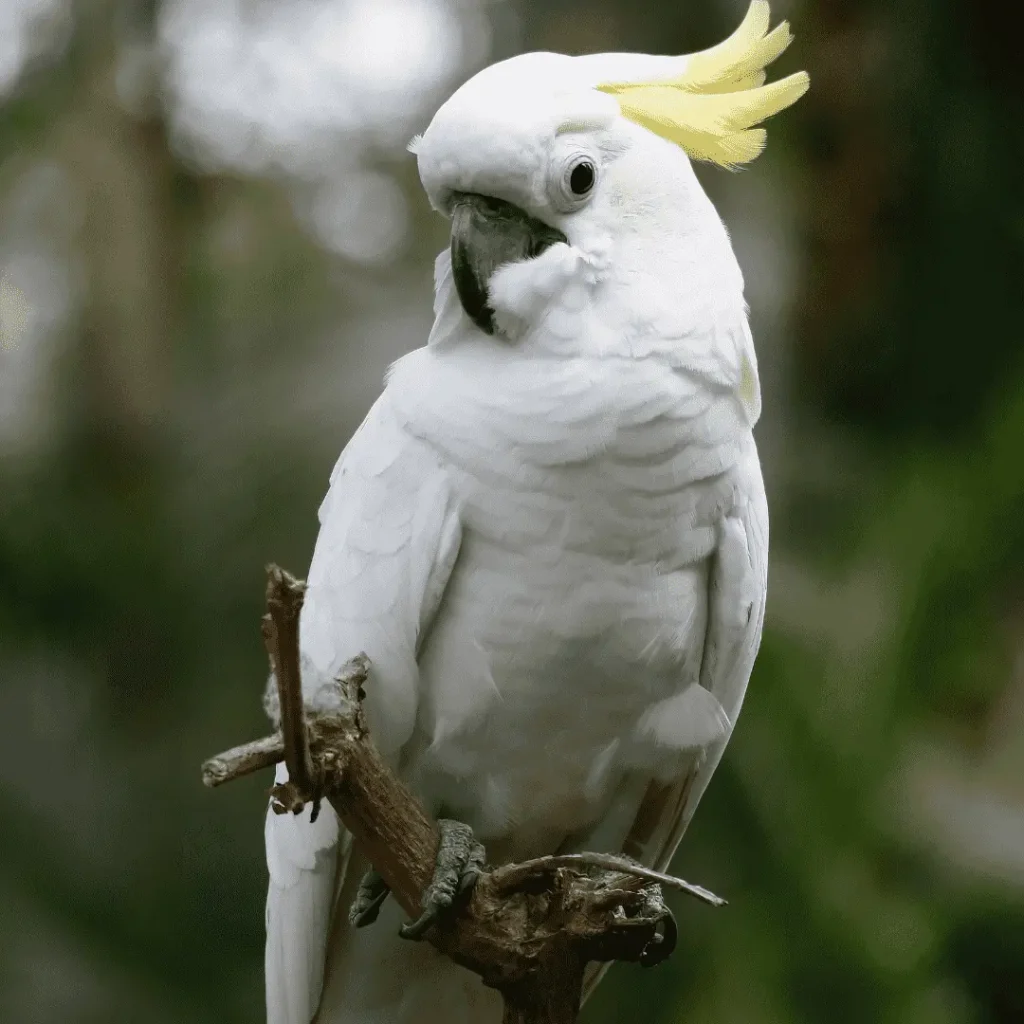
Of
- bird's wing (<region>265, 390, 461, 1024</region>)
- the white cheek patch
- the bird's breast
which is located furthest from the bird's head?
bird's wing (<region>265, 390, 461, 1024</region>)

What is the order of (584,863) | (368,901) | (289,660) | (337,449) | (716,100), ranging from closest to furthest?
1. (289,660)
2. (584,863)
3. (716,100)
4. (368,901)
5. (337,449)

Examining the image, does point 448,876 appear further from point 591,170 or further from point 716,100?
point 716,100

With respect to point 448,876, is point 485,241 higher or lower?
higher

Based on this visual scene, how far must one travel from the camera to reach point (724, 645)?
5.14 feet

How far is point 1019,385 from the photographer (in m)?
3.02

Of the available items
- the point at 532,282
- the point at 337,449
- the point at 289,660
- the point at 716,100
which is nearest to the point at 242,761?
the point at 289,660

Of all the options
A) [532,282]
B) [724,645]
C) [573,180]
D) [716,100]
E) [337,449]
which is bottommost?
[337,449]

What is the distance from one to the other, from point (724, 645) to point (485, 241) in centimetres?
60

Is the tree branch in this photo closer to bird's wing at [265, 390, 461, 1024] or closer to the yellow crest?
bird's wing at [265, 390, 461, 1024]

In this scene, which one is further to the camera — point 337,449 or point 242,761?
point 337,449

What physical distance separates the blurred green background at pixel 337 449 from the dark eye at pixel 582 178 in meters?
1.63

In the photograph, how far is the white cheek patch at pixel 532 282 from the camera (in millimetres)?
1345

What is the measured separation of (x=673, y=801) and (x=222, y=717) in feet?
6.69

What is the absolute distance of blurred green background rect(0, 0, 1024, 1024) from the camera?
9.43ft
